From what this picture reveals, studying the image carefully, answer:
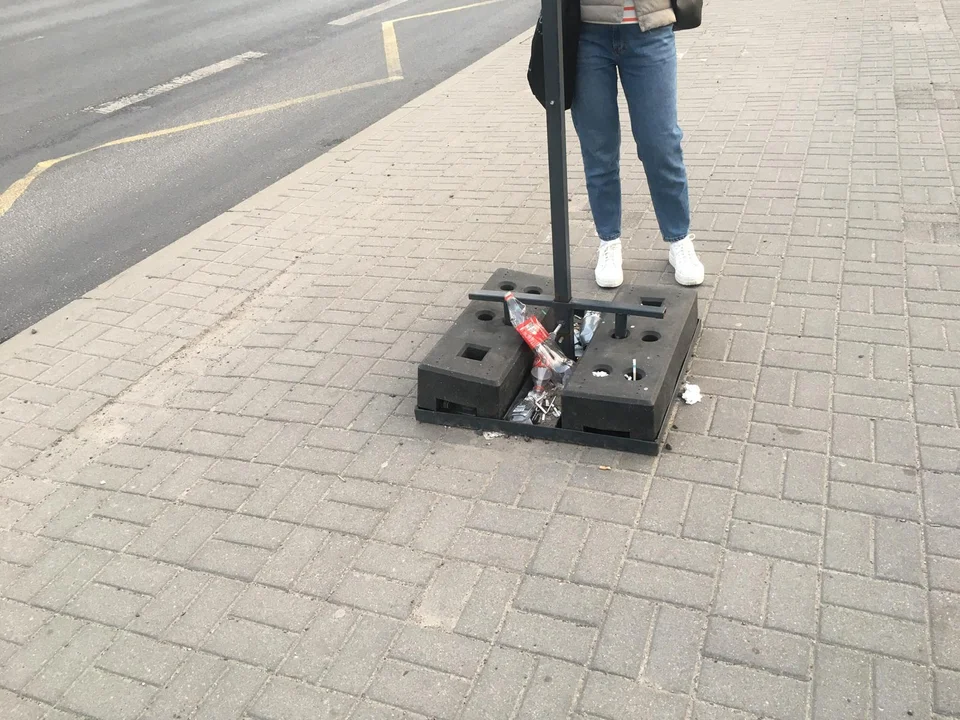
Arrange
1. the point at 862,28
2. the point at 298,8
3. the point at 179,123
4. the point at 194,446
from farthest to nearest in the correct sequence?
the point at 298,8 → the point at 862,28 → the point at 179,123 → the point at 194,446

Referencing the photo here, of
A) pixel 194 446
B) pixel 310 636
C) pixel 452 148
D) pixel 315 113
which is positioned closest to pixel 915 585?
pixel 310 636

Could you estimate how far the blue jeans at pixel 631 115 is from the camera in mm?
3885

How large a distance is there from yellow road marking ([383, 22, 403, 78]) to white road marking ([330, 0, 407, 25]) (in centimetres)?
68

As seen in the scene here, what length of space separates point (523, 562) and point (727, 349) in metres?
1.58

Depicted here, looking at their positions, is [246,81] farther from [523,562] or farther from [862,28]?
[523,562]

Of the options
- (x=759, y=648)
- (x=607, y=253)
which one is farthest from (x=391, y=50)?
(x=759, y=648)

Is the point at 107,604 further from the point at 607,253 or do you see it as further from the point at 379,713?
the point at 607,253

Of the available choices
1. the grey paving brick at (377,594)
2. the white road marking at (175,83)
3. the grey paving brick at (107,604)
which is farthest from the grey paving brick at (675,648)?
the white road marking at (175,83)

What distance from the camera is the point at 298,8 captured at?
14.7 meters

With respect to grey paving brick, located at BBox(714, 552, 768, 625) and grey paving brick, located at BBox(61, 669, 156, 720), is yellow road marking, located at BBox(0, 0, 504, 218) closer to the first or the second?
grey paving brick, located at BBox(61, 669, 156, 720)

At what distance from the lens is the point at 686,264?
4.48 m

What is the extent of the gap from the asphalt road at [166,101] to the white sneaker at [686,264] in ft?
11.2

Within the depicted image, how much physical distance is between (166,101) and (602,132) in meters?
6.92

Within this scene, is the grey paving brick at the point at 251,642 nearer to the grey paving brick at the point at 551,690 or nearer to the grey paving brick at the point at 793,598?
the grey paving brick at the point at 551,690
